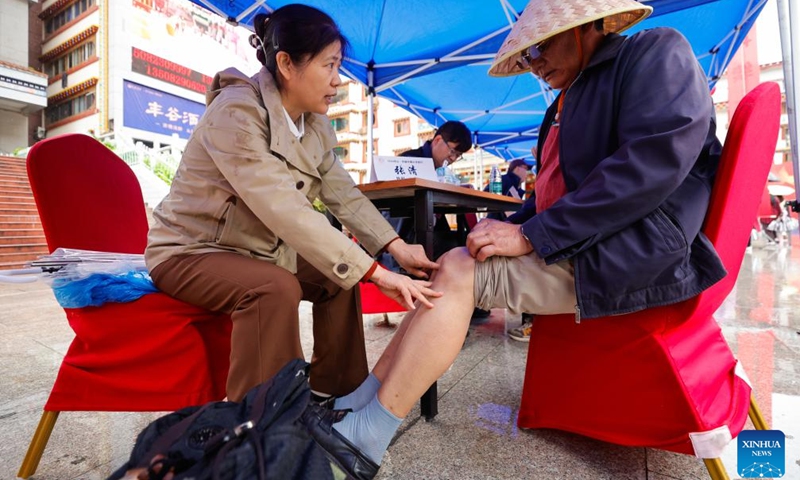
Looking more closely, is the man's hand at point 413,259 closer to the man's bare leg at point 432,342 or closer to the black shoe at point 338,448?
the man's bare leg at point 432,342

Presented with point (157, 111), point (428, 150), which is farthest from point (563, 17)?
point (157, 111)

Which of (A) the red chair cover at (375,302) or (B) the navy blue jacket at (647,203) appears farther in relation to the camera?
(A) the red chair cover at (375,302)

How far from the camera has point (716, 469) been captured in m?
0.85

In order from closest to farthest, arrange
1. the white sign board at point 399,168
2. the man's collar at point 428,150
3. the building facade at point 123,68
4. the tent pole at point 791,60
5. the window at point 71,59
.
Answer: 1. the white sign board at point 399,168
2. the tent pole at point 791,60
3. the man's collar at point 428,150
4. the building facade at point 123,68
5. the window at point 71,59

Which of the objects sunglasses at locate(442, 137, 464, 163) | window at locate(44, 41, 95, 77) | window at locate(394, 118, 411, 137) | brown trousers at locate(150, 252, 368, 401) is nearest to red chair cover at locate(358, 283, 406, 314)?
brown trousers at locate(150, 252, 368, 401)

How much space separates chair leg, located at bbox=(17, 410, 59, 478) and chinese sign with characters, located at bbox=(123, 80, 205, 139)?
72.2 ft

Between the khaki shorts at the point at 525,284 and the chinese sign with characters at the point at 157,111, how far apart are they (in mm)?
22436

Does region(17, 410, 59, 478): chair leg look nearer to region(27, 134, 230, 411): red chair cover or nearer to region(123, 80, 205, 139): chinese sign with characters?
region(27, 134, 230, 411): red chair cover

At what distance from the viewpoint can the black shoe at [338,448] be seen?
33.9 inches

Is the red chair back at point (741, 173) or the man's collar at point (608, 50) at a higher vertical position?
the man's collar at point (608, 50)

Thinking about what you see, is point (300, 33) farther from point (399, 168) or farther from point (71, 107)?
point (71, 107)

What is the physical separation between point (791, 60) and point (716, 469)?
2437 millimetres

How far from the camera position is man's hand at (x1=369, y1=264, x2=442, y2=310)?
98cm

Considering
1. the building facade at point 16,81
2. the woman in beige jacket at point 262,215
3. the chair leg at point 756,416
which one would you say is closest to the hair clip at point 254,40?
the woman in beige jacket at point 262,215
